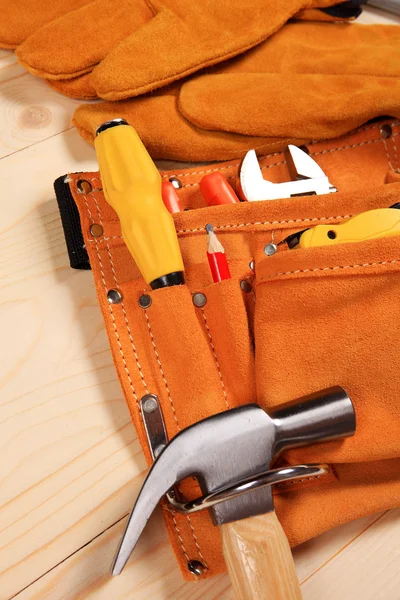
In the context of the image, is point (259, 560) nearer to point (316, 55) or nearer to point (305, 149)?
A: point (305, 149)

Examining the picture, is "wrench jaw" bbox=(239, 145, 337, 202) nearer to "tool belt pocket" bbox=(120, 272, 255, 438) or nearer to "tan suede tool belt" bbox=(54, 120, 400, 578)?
"tan suede tool belt" bbox=(54, 120, 400, 578)

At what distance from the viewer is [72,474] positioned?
63 centimetres

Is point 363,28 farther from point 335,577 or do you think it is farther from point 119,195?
point 335,577

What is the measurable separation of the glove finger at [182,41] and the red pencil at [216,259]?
0.95 feet

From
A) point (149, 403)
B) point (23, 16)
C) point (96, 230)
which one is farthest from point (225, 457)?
point (23, 16)

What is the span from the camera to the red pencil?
0.65m

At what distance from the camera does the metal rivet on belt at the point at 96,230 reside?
0.70 metres

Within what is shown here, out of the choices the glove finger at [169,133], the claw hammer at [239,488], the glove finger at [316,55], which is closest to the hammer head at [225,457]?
the claw hammer at [239,488]

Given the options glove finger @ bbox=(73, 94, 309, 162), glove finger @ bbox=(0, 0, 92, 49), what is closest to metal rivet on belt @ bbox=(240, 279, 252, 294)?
glove finger @ bbox=(73, 94, 309, 162)

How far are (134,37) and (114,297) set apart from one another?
405 mm

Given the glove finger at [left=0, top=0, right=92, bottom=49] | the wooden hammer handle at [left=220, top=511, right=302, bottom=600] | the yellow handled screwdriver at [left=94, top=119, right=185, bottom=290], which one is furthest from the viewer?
the glove finger at [left=0, top=0, right=92, bottom=49]

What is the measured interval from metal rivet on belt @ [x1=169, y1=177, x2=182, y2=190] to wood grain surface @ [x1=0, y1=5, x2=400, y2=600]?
17 cm

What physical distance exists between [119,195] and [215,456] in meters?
0.32

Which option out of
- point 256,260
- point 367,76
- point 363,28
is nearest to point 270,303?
point 256,260
